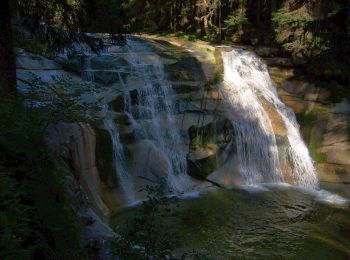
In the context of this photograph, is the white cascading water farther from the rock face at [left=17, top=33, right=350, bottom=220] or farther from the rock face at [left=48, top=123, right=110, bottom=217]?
the rock face at [left=48, top=123, right=110, bottom=217]

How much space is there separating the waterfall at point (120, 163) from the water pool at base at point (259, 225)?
0.87 metres

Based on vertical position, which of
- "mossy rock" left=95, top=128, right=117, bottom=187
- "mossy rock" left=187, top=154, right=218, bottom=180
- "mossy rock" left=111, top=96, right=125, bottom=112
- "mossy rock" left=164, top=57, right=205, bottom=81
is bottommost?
"mossy rock" left=187, top=154, right=218, bottom=180

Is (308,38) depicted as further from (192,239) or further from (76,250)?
(76,250)

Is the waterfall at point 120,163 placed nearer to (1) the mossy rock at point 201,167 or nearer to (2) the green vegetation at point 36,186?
(1) the mossy rock at point 201,167

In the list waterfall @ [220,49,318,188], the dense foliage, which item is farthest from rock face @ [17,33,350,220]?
the dense foliage

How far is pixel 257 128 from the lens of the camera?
13922 mm

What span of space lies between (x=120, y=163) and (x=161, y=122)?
7.19ft

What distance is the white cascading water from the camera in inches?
468

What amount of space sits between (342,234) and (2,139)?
8.16 m

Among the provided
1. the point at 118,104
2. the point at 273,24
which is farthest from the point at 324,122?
the point at 118,104

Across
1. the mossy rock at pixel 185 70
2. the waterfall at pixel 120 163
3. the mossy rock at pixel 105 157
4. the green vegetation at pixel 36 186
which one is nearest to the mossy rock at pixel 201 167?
the waterfall at pixel 120 163

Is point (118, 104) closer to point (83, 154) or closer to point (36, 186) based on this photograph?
point (83, 154)

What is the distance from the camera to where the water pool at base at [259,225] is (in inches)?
320

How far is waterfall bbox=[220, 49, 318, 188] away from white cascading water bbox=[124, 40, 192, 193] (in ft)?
6.96
